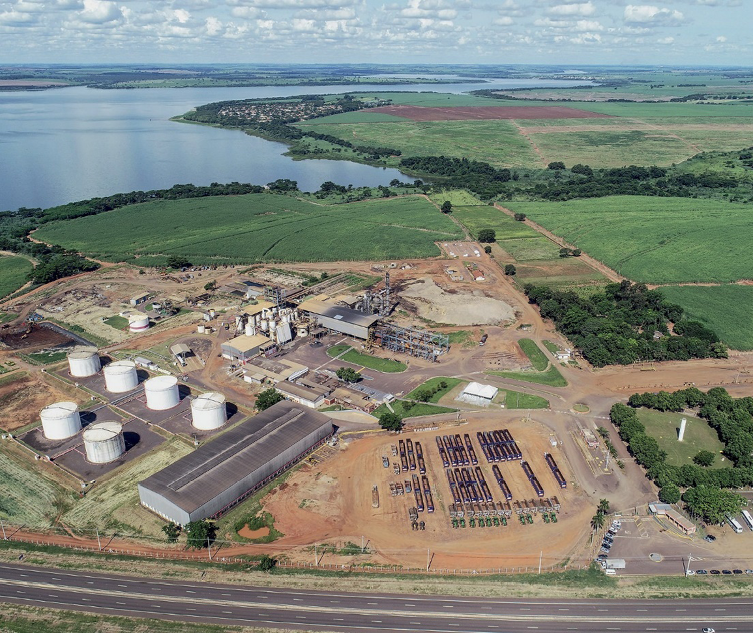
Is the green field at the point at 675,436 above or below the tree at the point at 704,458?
below

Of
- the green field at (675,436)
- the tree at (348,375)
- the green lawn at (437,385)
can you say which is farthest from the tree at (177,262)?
the green field at (675,436)

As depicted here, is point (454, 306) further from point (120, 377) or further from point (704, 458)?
point (120, 377)

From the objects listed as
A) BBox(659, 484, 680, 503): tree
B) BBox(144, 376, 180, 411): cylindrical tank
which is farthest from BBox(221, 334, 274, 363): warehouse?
BBox(659, 484, 680, 503): tree

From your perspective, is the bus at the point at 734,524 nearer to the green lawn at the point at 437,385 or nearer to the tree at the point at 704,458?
the tree at the point at 704,458

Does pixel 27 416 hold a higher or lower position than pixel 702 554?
lower

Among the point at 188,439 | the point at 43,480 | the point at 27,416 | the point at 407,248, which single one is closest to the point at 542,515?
the point at 188,439

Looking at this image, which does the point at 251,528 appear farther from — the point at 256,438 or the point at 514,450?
the point at 514,450
